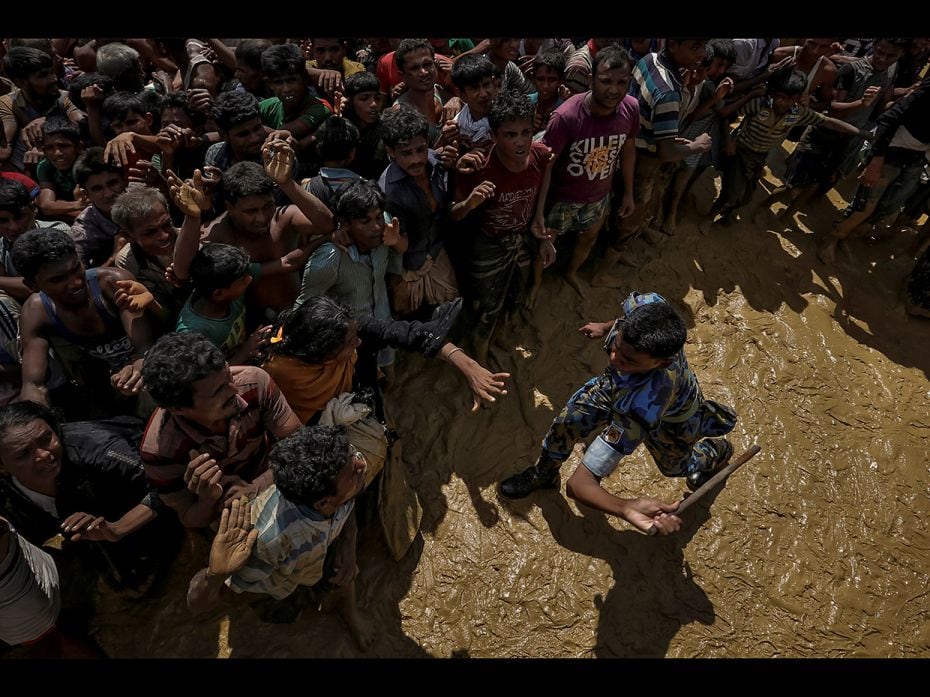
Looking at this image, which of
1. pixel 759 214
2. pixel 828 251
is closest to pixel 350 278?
pixel 759 214

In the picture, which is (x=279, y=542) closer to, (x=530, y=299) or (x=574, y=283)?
(x=530, y=299)

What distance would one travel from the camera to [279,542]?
2291mm

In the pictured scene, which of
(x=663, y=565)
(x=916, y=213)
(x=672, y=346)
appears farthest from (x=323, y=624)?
(x=916, y=213)

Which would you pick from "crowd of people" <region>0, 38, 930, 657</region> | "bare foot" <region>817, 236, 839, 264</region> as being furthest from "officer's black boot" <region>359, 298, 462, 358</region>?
"bare foot" <region>817, 236, 839, 264</region>

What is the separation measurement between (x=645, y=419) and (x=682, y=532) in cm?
Result: 120

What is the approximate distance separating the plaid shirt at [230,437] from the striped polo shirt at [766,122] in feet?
14.2

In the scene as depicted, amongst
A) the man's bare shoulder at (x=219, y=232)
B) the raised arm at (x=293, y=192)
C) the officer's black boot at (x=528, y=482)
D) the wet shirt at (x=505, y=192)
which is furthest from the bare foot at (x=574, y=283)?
the man's bare shoulder at (x=219, y=232)

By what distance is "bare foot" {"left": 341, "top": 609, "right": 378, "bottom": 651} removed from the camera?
3105mm

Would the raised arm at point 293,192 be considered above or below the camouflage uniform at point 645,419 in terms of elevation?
above

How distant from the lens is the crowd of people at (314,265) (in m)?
2.47

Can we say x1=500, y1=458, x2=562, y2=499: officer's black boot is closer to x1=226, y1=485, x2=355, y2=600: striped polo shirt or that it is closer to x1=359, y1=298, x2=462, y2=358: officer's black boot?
x1=359, y1=298, x2=462, y2=358: officer's black boot

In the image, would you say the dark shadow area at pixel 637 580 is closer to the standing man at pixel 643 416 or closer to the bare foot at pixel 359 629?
the standing man at pixel 643 416

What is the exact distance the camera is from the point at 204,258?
2.76 m

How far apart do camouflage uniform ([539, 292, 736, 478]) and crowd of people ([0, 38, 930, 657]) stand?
0.01 meters
